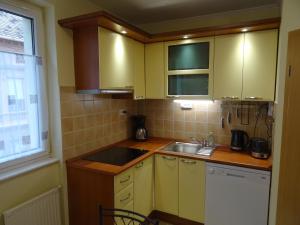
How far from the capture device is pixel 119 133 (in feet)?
9.15

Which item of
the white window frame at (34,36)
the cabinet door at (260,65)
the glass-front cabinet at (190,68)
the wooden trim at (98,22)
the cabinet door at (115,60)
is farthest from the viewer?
the glass-front cabinet at (190,68)

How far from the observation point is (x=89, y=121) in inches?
88.9

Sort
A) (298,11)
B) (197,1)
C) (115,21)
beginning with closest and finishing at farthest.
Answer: (298,11) → (115,21) → (197,1)

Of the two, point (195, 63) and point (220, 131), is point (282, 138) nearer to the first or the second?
point (220, 131)

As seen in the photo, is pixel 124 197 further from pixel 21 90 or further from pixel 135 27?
pixel 135 27

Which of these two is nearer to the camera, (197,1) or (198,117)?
(197,1)

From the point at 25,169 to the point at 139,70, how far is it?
5.17 ft

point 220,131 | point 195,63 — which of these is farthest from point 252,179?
point 195,63

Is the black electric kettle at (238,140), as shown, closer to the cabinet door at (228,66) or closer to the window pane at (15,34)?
the cabinet door at (228,66)

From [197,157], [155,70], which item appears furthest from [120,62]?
[197,157]

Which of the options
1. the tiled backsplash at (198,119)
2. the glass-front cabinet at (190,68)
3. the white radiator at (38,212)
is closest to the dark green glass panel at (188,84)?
the glass-front cabinet at (190,68)

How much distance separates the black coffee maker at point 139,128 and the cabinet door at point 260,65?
1.34 meters

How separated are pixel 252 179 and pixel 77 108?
5.94 ft

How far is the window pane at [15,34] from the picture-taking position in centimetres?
158
